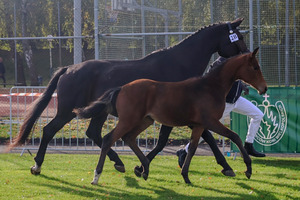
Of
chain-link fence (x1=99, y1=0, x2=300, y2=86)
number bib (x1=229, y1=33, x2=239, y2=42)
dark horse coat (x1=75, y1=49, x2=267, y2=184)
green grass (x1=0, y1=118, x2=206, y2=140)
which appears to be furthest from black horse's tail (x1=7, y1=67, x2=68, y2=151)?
chain-link fence (x1=99, y1=0, x2=300, y2=86)

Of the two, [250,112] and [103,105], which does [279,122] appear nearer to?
[250,112]

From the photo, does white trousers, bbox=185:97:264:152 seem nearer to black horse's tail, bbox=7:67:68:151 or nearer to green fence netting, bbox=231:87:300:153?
green fence netting, bbox=231:87:300:153

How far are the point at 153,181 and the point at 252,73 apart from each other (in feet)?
6.61

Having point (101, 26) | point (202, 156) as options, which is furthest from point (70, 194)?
point (101, 26)

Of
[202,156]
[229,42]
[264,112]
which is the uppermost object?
[229,42]

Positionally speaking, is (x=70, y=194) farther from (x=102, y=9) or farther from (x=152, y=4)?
(x=152, y=4)

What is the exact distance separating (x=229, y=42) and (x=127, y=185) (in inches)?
101

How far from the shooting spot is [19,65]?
2972cm

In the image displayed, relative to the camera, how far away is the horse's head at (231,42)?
7.54m

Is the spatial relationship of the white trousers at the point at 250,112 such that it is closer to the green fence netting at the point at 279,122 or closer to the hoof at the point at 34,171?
the green fence netting at the point at 279,122

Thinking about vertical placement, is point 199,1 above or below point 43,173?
above

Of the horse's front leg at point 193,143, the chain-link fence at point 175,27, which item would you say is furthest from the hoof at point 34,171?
the chain-link fence at point 175,27

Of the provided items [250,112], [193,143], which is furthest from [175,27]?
[193,143]

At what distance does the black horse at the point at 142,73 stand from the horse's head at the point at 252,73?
941mm
